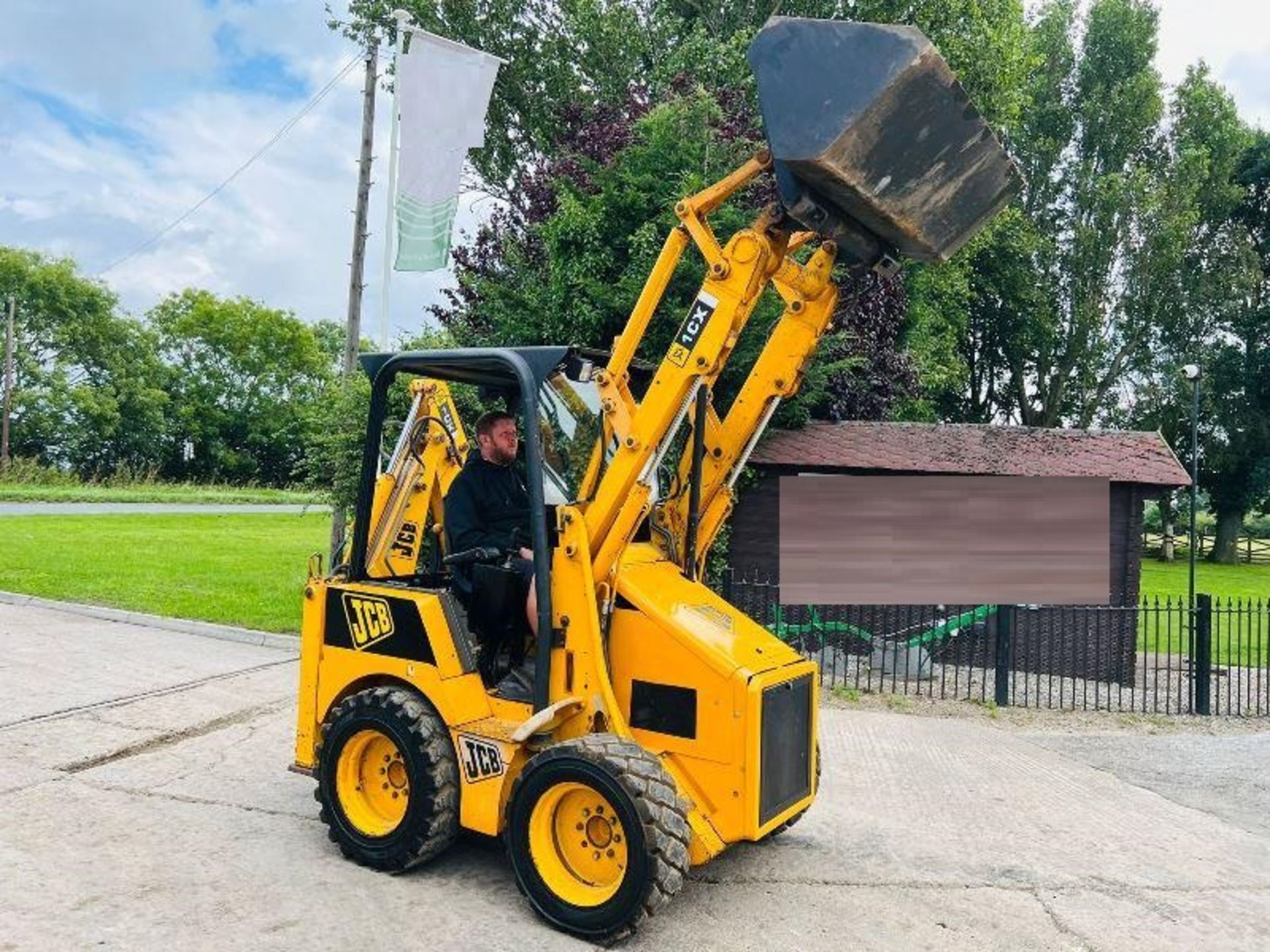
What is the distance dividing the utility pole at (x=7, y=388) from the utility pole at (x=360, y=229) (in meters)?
34.9

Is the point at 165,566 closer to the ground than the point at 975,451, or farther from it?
closer to the ground

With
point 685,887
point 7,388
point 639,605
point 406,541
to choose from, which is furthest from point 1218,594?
point 7,388

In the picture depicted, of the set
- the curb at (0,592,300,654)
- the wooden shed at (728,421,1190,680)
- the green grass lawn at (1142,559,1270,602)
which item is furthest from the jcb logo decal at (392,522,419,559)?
the green grass lawn at (1142,559,1270,602)

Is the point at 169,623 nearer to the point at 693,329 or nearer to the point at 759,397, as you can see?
the point at 759,397

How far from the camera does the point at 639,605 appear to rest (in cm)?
483

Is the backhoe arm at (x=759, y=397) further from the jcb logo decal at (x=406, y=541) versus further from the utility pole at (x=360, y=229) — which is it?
the utility pole at (x=360, y=229)

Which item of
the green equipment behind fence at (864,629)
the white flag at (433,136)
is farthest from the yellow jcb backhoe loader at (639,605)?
the white flag at (433,136)

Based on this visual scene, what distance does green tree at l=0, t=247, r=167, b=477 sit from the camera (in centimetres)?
4978

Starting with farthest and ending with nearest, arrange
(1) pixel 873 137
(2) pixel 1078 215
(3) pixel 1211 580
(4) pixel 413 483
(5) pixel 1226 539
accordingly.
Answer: (5) pixel 1226 539 < (2) pixel 1078 215 < (3) pixel 1211 580 < (4) pixel 413 483 < (1) pixel 873 137

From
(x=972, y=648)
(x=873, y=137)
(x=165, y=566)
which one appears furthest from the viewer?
(x=165, y=566)

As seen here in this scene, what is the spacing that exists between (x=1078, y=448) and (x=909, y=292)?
23.1 feet

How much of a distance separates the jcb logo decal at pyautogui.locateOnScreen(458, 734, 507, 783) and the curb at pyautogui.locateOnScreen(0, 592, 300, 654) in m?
6.22

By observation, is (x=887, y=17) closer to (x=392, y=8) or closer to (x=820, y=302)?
(x=392, y=8)

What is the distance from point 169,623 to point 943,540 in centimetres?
860
